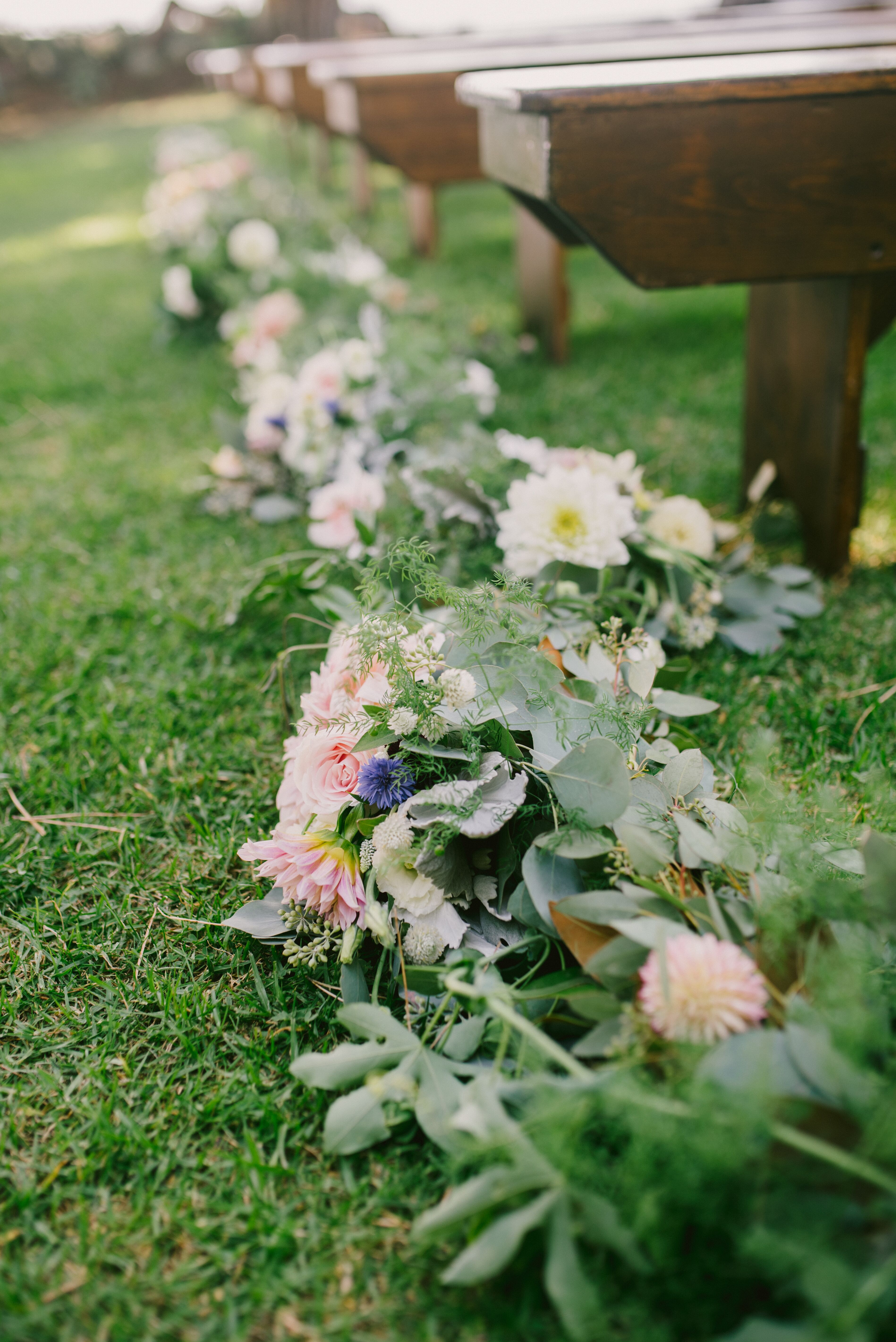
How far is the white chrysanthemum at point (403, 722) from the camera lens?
119 centimetres

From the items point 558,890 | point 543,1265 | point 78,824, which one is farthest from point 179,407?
point 543,1265

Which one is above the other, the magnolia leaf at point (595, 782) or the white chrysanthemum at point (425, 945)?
the magnolia leaf at point (595, 782)

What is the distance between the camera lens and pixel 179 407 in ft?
11.3

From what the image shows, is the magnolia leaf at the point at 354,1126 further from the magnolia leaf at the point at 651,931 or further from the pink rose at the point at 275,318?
the pink rose at the point at 275,318

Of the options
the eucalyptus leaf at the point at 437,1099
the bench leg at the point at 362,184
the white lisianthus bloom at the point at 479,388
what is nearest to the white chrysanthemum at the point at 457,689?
the eucalyptus leaf at the point at 437,1099

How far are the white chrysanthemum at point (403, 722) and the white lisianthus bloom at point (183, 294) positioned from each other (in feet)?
11.5

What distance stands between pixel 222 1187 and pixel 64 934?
0.47 metres

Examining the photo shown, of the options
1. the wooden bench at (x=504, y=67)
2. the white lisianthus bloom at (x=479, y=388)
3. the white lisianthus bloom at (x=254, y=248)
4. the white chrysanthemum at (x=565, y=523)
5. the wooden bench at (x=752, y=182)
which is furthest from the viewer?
the white lisianthus bloom at (x=254, y=248)

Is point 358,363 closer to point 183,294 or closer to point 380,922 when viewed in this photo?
point 380,922

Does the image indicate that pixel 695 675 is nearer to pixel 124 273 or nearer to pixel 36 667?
pixel 36 667

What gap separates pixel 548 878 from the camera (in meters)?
1.14

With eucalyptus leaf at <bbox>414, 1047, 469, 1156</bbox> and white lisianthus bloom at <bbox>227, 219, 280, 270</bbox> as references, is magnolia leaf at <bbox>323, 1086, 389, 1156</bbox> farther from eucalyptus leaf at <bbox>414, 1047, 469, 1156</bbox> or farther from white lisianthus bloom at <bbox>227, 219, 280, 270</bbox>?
white lisianthus bloom at <bbox>227, 219, 280, 270</bbox>

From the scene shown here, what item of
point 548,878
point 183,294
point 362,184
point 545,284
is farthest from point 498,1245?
point 362,184

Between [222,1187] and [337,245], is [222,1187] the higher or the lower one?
the lower one
